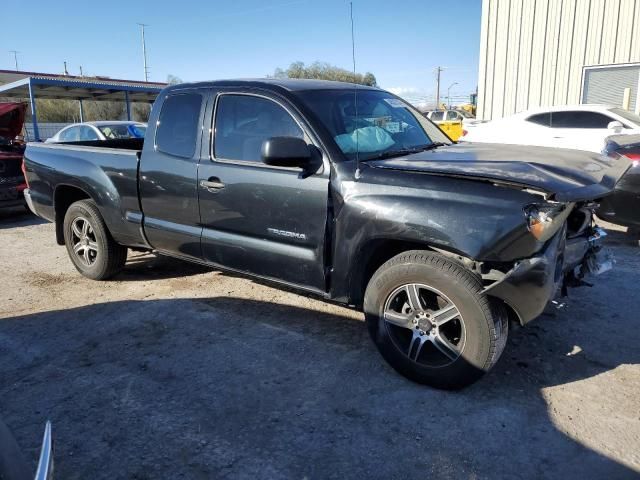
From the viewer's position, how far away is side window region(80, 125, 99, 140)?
11367 millimetres

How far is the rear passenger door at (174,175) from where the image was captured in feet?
14.1

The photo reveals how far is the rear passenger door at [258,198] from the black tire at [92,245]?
1483mm

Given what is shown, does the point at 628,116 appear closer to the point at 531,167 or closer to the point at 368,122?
the point at 368,122

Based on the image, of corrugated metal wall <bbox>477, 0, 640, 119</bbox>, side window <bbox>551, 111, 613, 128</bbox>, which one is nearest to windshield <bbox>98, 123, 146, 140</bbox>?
side window <bbox>551, 111, 613, 128</bbox>

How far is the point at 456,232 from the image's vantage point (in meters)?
2.89

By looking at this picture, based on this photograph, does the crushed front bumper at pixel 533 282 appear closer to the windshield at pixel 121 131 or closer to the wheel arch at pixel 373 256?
the wheel arch at pixel 373 256

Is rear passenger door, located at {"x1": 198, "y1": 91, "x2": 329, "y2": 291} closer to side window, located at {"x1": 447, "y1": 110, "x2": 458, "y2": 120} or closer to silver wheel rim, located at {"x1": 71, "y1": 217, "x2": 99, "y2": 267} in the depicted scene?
silver wheel rim, located at {"x1": 71, "y1": 217, "x2": 99, "y2": 267}

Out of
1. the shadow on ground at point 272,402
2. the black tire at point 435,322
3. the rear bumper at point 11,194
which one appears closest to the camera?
the shadow on ground at point 272,402

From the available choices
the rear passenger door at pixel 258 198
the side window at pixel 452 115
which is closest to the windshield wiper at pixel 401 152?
the rear passenger door at pixel 258 198

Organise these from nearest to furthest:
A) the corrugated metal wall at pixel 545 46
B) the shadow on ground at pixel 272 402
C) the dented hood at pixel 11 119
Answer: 1. the shadow on ground at pixel 272 402
2. the dented hood at pixel 11 119
3. the corrugated metal wall at pixel 545 46

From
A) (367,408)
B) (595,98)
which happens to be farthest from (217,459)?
(595,98)

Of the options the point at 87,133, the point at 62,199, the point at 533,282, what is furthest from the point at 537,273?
the point at 87,133

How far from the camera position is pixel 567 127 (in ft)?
33.0

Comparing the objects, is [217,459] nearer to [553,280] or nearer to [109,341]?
[109,341]
